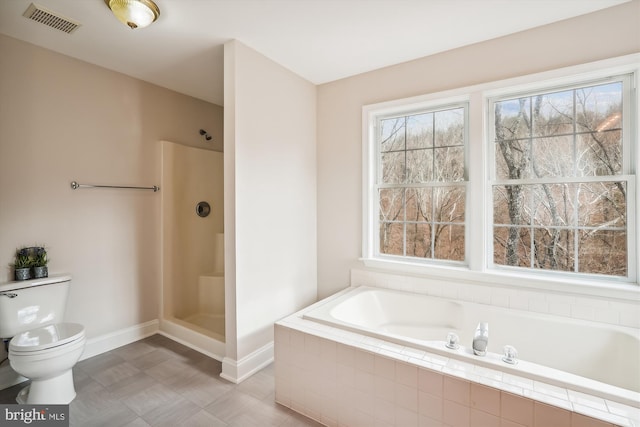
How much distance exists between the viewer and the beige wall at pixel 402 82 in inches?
73.6

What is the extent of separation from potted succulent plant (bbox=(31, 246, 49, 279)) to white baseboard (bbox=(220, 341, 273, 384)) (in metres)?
1.46

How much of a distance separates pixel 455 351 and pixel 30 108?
325 centimetres

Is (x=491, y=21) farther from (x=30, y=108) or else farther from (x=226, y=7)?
(x=30, y=108)

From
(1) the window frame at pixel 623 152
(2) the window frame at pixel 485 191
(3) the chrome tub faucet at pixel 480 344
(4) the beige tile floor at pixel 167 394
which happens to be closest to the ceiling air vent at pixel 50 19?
(2) the window frame at pixel 485 191

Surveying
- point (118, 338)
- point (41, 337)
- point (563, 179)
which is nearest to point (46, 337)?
point (41, 337)

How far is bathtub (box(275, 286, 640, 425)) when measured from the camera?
1.24m

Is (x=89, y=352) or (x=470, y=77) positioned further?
(x=89, y=352)

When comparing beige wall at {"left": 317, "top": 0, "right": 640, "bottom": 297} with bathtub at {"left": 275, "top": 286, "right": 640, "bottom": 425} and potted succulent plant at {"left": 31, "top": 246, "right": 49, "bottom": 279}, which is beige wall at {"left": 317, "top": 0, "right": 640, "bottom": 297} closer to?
bathtub at {"left": 275, "top": 286, "right": 640, "bottom": 425}

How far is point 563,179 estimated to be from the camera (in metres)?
2.04

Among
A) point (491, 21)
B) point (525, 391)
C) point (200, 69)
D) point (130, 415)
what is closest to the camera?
point (525, 391)

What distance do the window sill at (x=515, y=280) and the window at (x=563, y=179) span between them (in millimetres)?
132

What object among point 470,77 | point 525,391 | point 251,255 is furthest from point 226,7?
point 525,391

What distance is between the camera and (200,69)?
103 inches

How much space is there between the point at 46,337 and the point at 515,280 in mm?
3221
